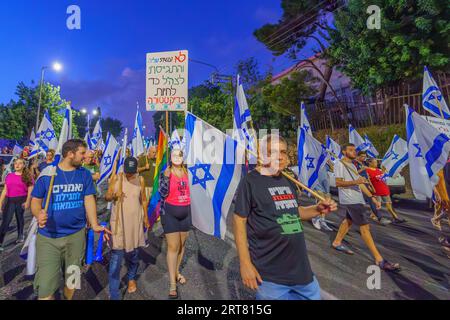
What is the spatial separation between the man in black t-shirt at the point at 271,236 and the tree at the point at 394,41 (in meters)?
13.1

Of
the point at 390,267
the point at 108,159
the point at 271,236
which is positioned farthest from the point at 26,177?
the point at 390,267

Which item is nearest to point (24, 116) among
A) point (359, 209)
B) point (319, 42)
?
point (319, 42)

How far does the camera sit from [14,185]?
5.86 meters

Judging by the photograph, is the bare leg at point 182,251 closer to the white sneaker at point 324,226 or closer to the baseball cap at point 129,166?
the baseball cap at point 129,166

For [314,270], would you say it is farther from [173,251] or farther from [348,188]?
[173,251]

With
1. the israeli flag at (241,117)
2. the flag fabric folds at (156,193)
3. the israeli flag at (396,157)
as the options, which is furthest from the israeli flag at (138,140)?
the israeli flag at (396,157)

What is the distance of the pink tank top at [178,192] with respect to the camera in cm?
386

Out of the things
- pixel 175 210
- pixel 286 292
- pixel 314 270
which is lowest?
pixel 314 270

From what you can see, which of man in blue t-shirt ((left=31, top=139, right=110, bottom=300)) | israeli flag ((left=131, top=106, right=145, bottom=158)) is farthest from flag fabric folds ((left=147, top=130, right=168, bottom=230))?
israeli flag ((left=131, top=106, right=145, bottom=158))

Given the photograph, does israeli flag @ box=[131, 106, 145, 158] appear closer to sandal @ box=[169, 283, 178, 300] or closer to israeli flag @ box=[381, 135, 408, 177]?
sandal @ box=[169, 283, 178, 300]

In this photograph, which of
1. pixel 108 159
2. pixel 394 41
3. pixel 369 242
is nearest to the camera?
pixel 369 242

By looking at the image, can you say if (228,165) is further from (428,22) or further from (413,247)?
(428,22)

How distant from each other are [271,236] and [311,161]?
4997 millimetres

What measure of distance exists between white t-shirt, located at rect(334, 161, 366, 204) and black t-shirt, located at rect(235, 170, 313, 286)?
9.53 ft
